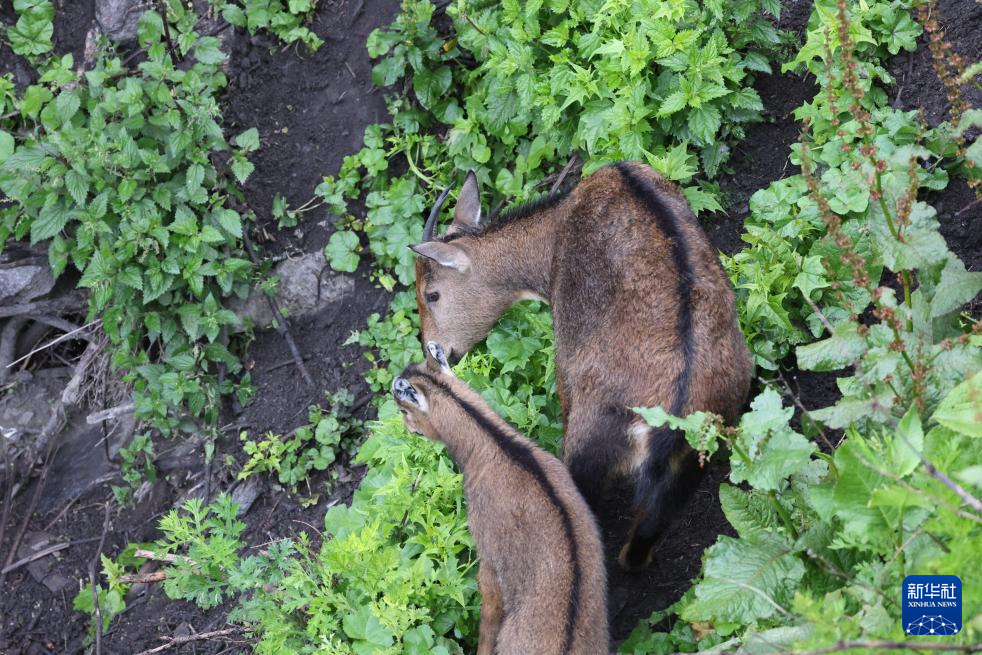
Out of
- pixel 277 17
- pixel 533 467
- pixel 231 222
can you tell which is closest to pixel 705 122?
pixel 533 467

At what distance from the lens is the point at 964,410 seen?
273 cm

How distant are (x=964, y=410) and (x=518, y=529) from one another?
1968mm

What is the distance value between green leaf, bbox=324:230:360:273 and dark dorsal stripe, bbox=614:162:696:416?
7.96 feet

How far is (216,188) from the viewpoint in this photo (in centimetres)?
684

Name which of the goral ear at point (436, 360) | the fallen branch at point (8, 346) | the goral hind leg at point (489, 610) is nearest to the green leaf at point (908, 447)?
the goral hind leg at point (489, 610)

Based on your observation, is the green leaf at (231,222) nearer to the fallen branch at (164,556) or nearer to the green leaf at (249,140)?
the green leaf at (249,140)

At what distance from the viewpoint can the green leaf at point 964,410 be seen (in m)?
2.53

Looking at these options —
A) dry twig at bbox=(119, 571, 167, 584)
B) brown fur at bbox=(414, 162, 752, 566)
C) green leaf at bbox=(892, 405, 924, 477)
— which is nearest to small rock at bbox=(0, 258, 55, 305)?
dry twig at bbox=(119, 571, 167, 584)

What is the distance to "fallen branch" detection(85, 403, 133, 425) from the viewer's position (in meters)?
6.93

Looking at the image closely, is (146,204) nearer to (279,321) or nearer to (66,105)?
(66,105)

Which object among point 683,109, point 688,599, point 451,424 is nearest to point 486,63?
point 683,109

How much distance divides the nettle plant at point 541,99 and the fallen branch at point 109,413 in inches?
74.3

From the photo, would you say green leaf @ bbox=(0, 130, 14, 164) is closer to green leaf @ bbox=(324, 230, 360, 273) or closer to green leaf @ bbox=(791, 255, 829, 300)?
green leaf @ bbox=(324, 230, 360, 273)

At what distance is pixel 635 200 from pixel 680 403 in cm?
128
